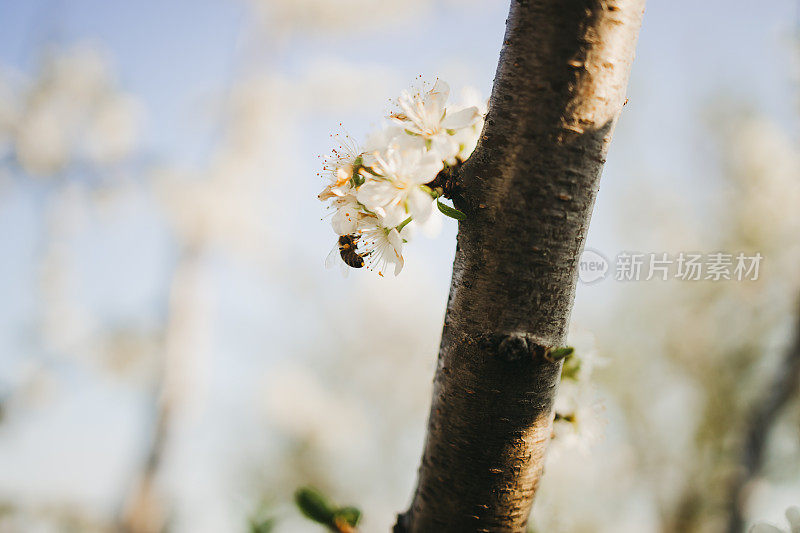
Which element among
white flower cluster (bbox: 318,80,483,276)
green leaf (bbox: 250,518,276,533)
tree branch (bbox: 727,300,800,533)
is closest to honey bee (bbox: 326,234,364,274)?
white flower cluster (bbox: 318,80,483,276)

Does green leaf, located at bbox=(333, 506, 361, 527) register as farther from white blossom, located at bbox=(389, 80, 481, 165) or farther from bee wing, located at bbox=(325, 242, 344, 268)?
white blossom, located at bbox=(389, 80, 481, 165)

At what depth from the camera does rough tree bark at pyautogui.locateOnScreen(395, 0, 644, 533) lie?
55 centimetres

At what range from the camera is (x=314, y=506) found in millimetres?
709

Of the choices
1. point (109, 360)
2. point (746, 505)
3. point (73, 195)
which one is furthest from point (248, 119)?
point (746, 505)

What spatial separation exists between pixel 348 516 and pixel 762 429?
4.90m

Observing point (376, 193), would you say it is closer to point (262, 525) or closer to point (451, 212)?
point (451, 212)

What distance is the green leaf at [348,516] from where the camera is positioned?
70 centimetres

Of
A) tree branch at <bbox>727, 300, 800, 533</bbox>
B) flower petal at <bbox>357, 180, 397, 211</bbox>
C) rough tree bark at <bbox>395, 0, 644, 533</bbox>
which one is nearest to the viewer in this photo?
rough tree bark at <bbox>395, 0, 644, 533</bbox>

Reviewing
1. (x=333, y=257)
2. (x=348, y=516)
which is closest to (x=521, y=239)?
(x=333, y=257)

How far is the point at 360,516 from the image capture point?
71 cm

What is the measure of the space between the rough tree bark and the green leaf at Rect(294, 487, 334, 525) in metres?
0.16

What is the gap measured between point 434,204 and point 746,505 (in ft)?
16.6

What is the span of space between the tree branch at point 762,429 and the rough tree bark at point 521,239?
4.76 metres

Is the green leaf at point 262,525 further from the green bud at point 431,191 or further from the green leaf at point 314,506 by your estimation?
the green bud at point 431,191
